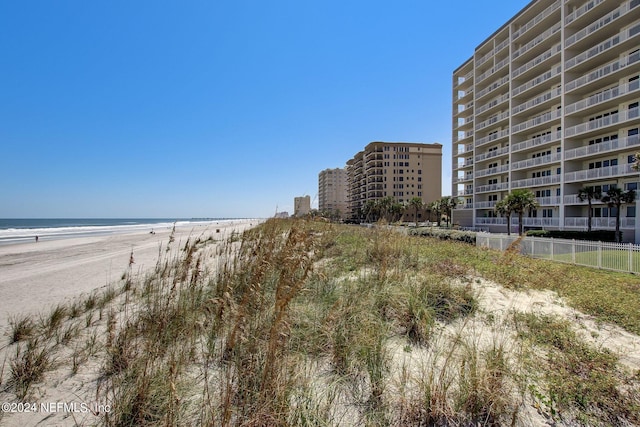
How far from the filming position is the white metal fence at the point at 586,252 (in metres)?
9.96

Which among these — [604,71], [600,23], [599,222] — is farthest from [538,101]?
[599,222]

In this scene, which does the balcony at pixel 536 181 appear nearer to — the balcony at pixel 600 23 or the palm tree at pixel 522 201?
the palm tree at pixel 522 201

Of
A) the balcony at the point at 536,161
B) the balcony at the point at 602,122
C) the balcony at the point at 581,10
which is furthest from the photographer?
the balcony at the point at 536,161

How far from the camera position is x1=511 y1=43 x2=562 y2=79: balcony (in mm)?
31422

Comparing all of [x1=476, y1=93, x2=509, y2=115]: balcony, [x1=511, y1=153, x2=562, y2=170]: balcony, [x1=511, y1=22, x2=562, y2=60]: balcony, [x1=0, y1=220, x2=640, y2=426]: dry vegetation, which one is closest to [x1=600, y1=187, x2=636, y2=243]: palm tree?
[x1=511, y1=153, x2=562, y2=170]: balcony

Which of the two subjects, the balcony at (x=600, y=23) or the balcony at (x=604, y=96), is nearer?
the balcony at (x=604, y=96)

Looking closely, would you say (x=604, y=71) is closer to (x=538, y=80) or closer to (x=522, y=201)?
(x=538, y=80)

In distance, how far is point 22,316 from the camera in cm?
485

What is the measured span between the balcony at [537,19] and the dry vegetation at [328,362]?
144 feet

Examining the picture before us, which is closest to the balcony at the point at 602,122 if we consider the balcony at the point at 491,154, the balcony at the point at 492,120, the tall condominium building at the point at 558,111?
the tall condominium building at the point at 558,111

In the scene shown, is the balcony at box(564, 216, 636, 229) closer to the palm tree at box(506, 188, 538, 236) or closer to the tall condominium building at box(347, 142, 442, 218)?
the palm tree at box(506, 188, 538, 236)

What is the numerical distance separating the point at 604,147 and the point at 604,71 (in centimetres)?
794

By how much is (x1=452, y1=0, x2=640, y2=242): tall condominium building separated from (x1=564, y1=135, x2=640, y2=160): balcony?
3.2 inches

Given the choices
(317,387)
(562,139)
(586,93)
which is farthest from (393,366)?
(586,93)
